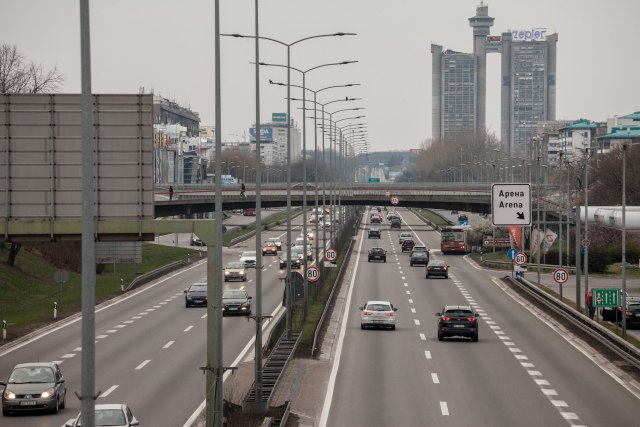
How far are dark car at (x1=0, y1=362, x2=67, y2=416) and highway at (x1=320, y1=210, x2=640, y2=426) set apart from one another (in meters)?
6.55

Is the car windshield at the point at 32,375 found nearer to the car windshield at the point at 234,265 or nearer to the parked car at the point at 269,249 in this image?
the car windshield at the point at 234,265

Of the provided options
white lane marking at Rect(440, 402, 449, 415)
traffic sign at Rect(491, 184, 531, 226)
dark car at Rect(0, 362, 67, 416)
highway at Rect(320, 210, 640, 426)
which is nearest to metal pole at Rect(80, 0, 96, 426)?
highway at Rect(320, 210, 640, 426)

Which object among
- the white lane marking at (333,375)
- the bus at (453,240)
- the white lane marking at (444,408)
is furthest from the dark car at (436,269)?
the white lane marking at (444,408)

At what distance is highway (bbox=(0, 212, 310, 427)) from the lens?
114 feet

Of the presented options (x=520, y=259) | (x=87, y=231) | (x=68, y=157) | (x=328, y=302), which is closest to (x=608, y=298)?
(x=328, y=302)

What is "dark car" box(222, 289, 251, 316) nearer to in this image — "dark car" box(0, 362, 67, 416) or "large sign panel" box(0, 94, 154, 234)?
"dark car" box(0, 362, 67, 416)

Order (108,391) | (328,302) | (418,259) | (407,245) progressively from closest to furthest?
(108,391) → (328,302) → (418,259) → (407,245)

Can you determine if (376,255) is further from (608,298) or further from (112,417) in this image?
(112,417)

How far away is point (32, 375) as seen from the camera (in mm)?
33438

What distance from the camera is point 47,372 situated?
33.7 meters

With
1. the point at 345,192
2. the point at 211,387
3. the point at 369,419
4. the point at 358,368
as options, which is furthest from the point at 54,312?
the point at 345,192

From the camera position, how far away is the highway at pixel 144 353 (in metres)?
34.7

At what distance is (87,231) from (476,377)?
26486 mm

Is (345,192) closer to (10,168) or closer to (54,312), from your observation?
(54,312)
